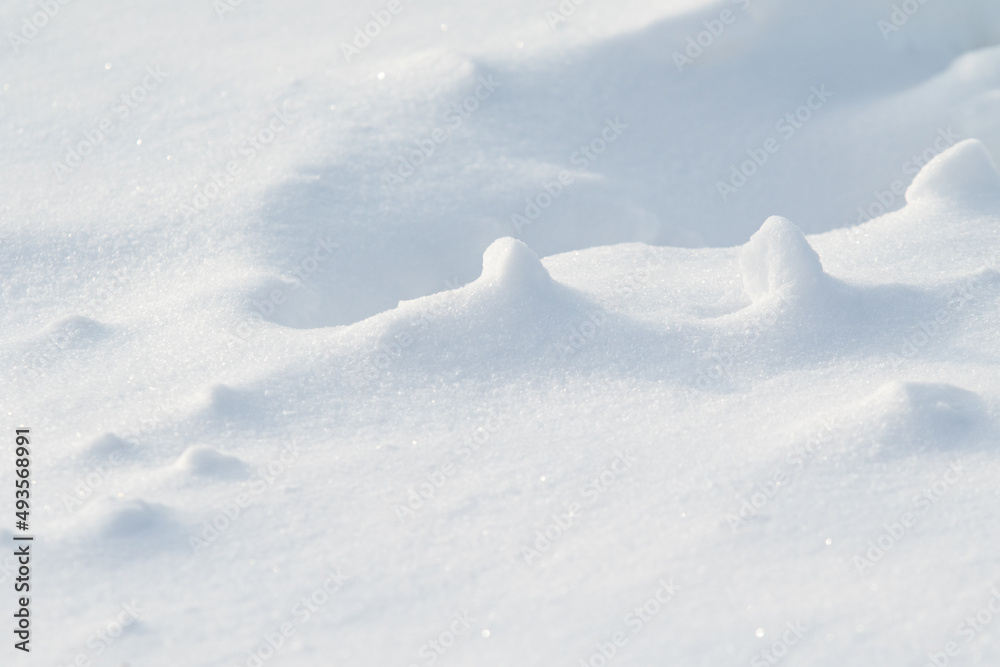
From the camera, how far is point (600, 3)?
425cm

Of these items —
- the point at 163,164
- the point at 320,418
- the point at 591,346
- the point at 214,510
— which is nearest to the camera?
the point at 214,510

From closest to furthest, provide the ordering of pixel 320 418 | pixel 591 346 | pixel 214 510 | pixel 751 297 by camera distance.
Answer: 1. pixel 214 510
2. pixel 320 418
3. pixel 591 346
4. pixel 751 297

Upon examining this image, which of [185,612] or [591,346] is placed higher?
[591,346]

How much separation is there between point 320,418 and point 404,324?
0.34 m

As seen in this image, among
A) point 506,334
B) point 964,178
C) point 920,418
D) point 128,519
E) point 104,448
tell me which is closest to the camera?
point 128,519

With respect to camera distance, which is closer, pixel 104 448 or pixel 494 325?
pixel 104 448

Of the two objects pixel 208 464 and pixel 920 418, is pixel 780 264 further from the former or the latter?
pixel 208 464

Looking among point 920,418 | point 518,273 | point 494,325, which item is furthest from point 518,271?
point 920,418

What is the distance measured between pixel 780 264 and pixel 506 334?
76cm

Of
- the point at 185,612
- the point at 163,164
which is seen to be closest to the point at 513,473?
the point at 185,612

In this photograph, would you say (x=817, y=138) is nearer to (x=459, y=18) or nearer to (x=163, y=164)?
(x=459, y=18)

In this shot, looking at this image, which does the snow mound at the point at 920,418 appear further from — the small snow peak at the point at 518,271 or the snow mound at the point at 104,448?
the snow mound at the point at 104,448

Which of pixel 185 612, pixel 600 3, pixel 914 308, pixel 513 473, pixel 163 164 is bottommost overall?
pixel 185 612

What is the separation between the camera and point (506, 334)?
238 centimetres
